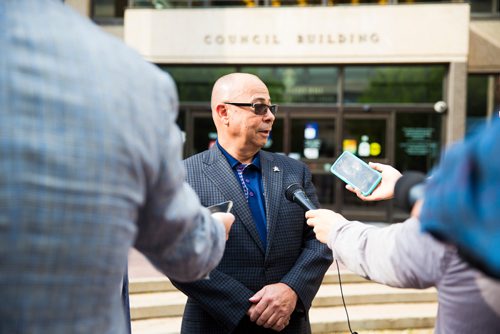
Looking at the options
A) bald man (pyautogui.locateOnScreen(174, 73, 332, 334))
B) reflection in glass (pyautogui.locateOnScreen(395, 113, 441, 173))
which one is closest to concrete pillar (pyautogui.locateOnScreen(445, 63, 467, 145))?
reflection in glass (pyautogui.locateOnScreen(395, 113, 441, 173))

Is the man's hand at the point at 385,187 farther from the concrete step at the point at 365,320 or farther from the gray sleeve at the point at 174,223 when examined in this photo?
the concrete step at the point at 365,320

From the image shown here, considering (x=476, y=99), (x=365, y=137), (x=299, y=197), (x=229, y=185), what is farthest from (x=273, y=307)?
(x=476, y=99)

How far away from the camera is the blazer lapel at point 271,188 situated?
101 inches

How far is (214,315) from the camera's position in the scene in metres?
2.35

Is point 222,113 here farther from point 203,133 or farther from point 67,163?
point 203,133

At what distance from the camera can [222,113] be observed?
2.81m

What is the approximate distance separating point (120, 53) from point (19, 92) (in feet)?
0.70

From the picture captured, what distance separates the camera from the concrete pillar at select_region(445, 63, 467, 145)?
10.7 metres

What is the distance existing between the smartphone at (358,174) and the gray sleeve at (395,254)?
46cm

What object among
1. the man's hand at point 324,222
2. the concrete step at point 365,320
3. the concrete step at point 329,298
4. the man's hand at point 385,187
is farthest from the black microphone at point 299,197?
the concrete step at point 329,298

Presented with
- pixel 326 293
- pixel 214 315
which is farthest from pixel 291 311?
pixel 326 293

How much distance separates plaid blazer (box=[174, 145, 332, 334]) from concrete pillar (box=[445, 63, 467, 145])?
9.02 m

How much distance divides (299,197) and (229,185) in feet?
1.49

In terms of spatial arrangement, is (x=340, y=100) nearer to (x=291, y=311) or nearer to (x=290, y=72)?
(x=290, y=72)
